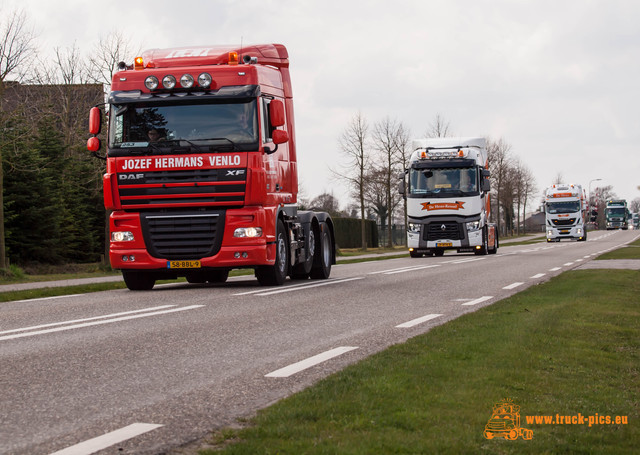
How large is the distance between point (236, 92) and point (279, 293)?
3.35 metres

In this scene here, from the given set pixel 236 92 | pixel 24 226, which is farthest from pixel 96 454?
pixel 24 226

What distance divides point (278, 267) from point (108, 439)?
10.5 meters

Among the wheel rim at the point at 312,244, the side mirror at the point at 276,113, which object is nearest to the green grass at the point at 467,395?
the side mirror at the point at 276,113

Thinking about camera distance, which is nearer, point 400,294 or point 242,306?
point 242,306

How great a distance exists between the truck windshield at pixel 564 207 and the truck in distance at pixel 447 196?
27.3 meters

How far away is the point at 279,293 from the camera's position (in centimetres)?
1327

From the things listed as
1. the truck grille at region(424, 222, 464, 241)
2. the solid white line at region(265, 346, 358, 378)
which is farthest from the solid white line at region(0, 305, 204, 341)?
the truck grille at region(424, 222, 464, 241)

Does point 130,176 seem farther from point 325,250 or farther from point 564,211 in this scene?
point 564,211

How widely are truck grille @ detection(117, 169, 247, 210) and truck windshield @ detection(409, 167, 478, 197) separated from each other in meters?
16.1

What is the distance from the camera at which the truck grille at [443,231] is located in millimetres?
28609

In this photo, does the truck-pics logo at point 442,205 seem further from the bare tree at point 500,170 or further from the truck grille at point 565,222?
the bare tree at point 500,170

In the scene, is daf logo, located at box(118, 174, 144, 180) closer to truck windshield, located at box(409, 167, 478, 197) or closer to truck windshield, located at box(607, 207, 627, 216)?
truck windshield, located at box(409, 167, 478, 197)

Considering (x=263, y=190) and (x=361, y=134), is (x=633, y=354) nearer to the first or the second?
(x=263, y=190)

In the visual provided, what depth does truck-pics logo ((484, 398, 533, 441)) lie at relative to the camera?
13.4 feet
